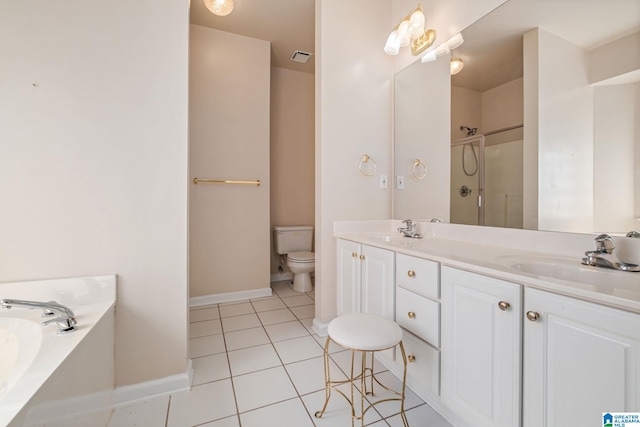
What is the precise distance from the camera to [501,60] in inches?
55.6

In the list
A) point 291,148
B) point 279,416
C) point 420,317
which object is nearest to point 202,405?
point 279,416

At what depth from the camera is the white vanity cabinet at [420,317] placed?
111 centimetres

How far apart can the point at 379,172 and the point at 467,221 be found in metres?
0.76

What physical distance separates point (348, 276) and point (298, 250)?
1.40 m

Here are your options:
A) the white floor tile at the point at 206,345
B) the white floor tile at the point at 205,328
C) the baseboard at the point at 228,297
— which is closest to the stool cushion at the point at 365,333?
the white floor tile at the point at 206,345

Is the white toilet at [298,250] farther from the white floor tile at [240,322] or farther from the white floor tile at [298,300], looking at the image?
the white floor tile at [240,322]

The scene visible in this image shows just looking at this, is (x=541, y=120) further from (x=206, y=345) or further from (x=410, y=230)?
(x=206, y=345)

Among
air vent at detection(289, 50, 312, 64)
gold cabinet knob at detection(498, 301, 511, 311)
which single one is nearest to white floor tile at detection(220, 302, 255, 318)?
gold cabinet knob at detection(498, 301, 511, 311)

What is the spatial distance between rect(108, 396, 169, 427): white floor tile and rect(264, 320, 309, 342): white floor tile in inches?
29.7

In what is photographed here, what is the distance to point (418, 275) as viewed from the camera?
1.19 meters

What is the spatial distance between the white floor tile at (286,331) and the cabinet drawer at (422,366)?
89 cm

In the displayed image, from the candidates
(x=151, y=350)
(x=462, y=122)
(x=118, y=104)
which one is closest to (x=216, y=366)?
(x=151, y=350)

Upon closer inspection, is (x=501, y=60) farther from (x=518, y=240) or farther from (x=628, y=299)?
(x=628, y=299)

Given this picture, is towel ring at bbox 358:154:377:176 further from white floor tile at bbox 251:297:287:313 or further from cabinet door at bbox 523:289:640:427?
white floor tile at bbox 251:297:287:313
